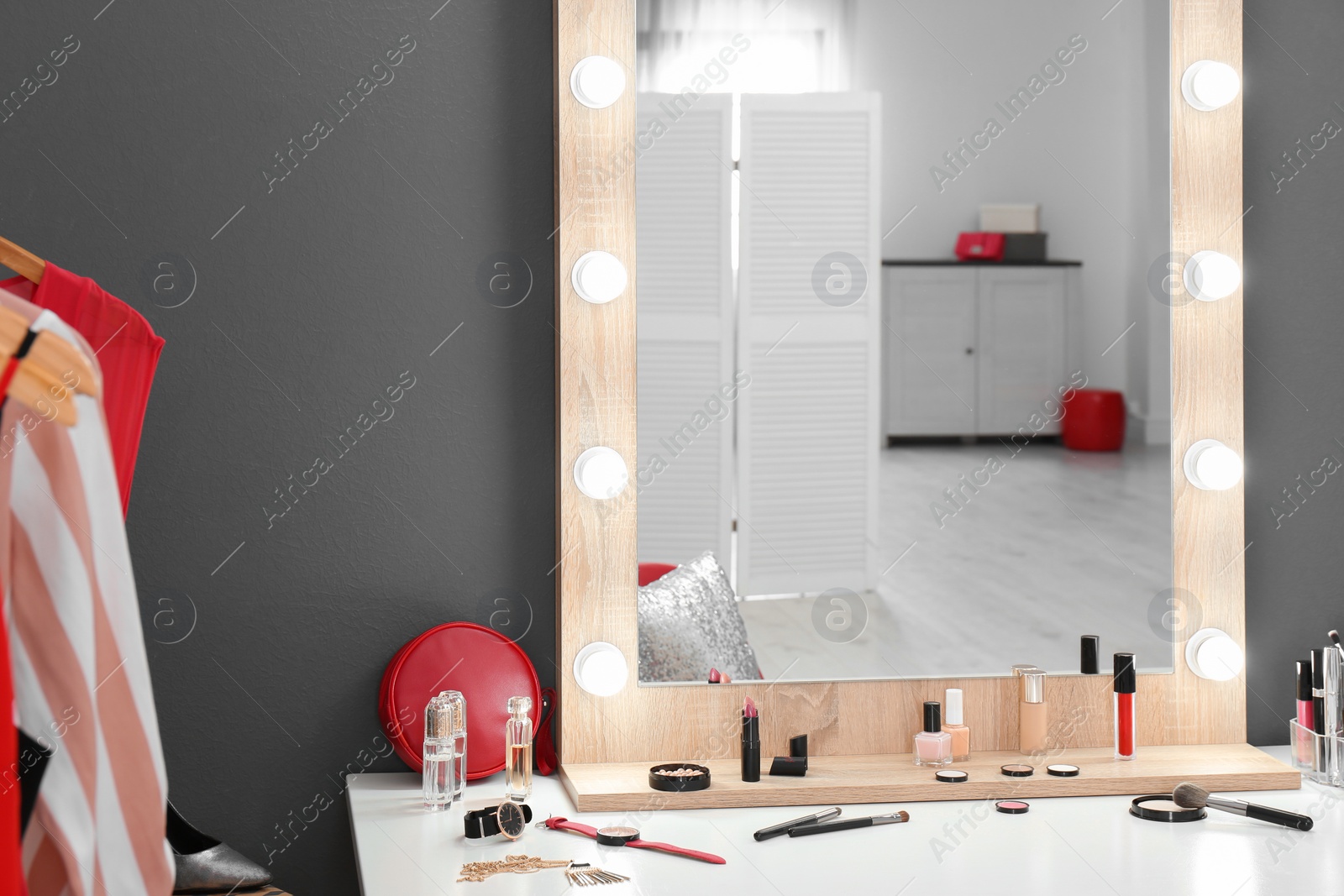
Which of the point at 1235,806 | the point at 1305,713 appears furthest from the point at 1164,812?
the point at 1305,713

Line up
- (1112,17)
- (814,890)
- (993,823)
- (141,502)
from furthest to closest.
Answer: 1. (1112,17)
2. (141,502)
3. (993,823)
4. (814,890)

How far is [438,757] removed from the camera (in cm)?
145

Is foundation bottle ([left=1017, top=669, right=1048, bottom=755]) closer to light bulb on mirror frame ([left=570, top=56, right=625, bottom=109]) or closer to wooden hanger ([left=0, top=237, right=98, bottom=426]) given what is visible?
light bulb on mirror frame ([left=570, top=56, right=625, bottom=109])

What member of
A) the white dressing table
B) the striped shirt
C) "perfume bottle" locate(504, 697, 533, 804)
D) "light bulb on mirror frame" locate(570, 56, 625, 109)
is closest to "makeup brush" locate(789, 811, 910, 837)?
the white dressing table

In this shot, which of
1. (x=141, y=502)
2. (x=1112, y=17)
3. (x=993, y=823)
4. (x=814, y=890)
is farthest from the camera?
(x=1112, y=17)

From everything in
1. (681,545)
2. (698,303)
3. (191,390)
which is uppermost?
(698,303)

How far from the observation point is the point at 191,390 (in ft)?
5.04

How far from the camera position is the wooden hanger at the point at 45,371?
2.77 feet

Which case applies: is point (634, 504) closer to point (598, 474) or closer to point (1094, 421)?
point (598, 474)

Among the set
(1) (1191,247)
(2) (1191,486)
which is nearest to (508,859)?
(2) (1191,486)

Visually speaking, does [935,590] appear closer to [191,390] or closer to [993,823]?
[993,823]

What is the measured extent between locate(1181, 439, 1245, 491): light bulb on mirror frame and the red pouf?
116 millimetres

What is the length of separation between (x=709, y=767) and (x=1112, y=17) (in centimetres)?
117

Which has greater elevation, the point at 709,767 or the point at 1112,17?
the point at 1112,17
